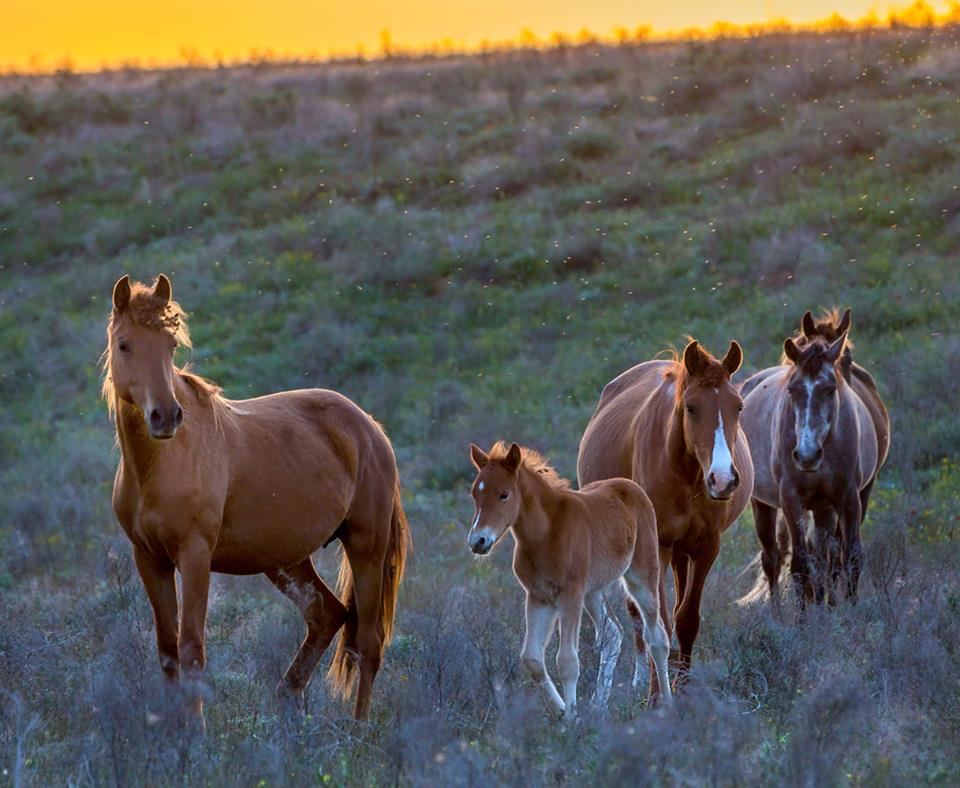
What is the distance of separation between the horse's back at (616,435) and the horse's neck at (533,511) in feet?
4.37

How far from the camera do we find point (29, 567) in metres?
13.0

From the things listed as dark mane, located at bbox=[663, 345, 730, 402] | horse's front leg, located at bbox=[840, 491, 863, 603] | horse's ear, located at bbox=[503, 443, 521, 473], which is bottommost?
horse's front leg, located at bbox=[840, 491, 863, 603]

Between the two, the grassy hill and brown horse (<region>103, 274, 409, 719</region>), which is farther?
brown horse (<region>103, 274, 409, 719</region>)

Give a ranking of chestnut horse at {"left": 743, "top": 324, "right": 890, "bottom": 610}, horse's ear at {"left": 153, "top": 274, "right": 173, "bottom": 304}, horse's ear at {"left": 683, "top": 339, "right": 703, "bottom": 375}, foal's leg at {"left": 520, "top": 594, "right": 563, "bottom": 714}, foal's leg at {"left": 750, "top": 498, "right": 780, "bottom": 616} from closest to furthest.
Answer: horse's ear at {"left": 153, "top": 274, "right": 173, "bottom": 304}, foal's leg at {"left": 520, "top": 594, "right": 563, "bottom": 714}, horse's ear at {"left": 683, "top": 339, "right": 703, "bottom": 375}, chestnut horse at {"left": 743, "top": 324, "right": 890, "bottom": 610}, foal's leg at {"left": 750, "top": 498, "right": 780, "bottom": 616}

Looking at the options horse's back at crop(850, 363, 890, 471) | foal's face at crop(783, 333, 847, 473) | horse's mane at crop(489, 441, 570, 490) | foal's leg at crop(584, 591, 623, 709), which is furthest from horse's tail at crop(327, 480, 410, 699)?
horse's back at crop(850, 363, 890, 471)

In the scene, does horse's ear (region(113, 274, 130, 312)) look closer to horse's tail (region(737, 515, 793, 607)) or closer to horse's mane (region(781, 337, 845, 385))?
horse's mane (region(781, 337, 845, 385))

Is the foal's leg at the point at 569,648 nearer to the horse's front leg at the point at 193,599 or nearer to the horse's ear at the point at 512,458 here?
the horse's ear at the point at 512,458

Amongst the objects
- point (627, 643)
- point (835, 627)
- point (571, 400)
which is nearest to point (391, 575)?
point (627, 643)

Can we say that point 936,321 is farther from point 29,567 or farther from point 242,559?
point 242,559

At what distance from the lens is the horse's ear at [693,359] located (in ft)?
24.7

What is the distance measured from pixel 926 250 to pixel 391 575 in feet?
48.6

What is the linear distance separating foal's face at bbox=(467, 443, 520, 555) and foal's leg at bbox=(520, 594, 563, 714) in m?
0.50

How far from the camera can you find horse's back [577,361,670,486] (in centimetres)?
906

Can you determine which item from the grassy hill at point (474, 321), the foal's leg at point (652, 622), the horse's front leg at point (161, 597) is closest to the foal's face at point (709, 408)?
the foal's leg at point (652, 622)
